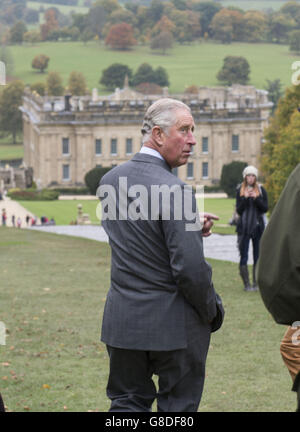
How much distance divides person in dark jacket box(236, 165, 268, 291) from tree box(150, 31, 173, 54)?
550 ft

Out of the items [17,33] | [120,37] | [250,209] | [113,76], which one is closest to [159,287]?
[250,209]

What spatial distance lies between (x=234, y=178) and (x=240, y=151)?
15271 millimetres

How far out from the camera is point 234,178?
88.9 meters

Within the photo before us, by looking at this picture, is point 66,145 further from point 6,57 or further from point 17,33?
point 17,33

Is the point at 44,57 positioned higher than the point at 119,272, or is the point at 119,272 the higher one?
the point at 119,272

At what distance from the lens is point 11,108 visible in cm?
12825

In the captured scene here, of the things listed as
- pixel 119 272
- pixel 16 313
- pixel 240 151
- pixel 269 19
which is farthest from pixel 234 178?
pixel 269 19

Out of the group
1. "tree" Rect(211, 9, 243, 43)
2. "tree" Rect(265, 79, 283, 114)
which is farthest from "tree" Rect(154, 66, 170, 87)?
"tree" Rect(211, 9, 243, 43)

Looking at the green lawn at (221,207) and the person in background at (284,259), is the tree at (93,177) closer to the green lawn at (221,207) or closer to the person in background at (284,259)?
the green lawn at (221,207)

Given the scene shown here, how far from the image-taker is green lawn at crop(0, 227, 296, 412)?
7012 millimetres

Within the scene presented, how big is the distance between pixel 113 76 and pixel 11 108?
89.7 ft

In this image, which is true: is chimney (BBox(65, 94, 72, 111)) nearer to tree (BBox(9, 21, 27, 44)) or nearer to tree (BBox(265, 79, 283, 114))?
tree (BBox(265, 79, 283, 114))

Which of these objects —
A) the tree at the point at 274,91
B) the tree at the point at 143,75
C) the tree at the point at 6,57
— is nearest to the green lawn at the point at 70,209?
the tree at the point at 6,57
